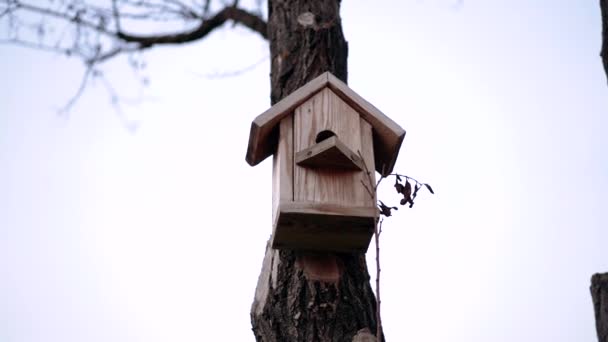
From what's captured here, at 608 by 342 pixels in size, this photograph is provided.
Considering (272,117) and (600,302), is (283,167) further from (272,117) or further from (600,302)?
(600,302)

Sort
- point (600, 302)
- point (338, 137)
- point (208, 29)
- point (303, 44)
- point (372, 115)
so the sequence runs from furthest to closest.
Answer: point (208, 29) → point (303, 44) → point (372, 115) → point (338, 137) → point (600, 302)

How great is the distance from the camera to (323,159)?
256 centimetres

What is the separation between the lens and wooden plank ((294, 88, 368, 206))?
2.55 m

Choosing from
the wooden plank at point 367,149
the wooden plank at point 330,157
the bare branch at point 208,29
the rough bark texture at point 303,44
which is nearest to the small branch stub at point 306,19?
the rough bark texture at point 303,44

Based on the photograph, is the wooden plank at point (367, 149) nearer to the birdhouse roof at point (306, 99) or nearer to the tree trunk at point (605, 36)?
the birdhouse roof at point (306, 99)

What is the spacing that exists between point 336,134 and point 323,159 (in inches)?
7.0

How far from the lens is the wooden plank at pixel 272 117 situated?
2711 mm

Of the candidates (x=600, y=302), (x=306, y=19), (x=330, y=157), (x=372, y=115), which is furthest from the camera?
(x=306, y=19)

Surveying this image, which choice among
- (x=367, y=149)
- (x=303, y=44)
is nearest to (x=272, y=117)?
(x=367, y=149)

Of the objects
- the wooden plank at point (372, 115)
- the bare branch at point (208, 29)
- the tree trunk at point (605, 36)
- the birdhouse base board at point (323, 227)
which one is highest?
the bare branch at point (208, 29)

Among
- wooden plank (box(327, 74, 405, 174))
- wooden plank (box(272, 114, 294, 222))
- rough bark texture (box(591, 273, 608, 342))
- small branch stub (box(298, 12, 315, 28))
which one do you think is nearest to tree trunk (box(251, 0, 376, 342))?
wooden plank (box(272, 114, 294, 222))

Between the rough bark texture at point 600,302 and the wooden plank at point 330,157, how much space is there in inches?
34.7

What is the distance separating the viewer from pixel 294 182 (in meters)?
2.56

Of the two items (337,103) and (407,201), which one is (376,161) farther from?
(407,201)
